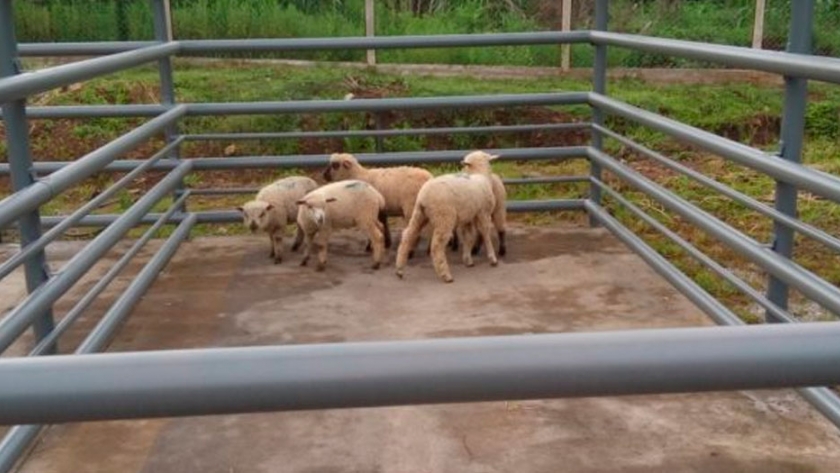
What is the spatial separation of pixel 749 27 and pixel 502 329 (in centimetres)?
943

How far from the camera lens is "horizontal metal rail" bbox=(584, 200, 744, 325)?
12.8 ft

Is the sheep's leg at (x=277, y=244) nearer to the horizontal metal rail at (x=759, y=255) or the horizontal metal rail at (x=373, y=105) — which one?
the horizontal metal rail at (x=373, y=105)

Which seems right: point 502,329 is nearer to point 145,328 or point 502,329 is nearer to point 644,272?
point 644,272

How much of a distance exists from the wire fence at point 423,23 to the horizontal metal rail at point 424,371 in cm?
1090

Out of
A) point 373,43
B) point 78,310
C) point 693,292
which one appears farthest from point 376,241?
point 78,310

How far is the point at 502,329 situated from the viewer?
13.4 feet

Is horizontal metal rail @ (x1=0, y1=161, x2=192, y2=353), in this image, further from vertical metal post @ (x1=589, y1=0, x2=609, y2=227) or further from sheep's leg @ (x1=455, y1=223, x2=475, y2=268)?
vertical metal post @ (x1=589, y1=0, x2=609, y2=227)

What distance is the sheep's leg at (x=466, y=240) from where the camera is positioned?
5027 mm

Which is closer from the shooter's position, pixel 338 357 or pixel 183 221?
pixel 338 357

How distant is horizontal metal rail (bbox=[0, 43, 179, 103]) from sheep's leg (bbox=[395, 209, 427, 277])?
1470mm

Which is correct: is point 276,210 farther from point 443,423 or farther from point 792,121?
point 792,121

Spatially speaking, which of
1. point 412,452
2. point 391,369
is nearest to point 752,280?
point 412,452

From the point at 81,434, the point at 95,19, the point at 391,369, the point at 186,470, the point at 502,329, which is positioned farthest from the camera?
the point at 95,19

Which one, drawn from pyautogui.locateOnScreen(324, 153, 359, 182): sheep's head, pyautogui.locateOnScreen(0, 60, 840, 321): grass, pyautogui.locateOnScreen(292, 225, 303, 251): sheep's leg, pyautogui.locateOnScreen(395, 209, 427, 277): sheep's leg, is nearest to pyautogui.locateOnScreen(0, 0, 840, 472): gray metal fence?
pyautogui.locateOnScreen(324, 153, 359, 182): sheep's head
